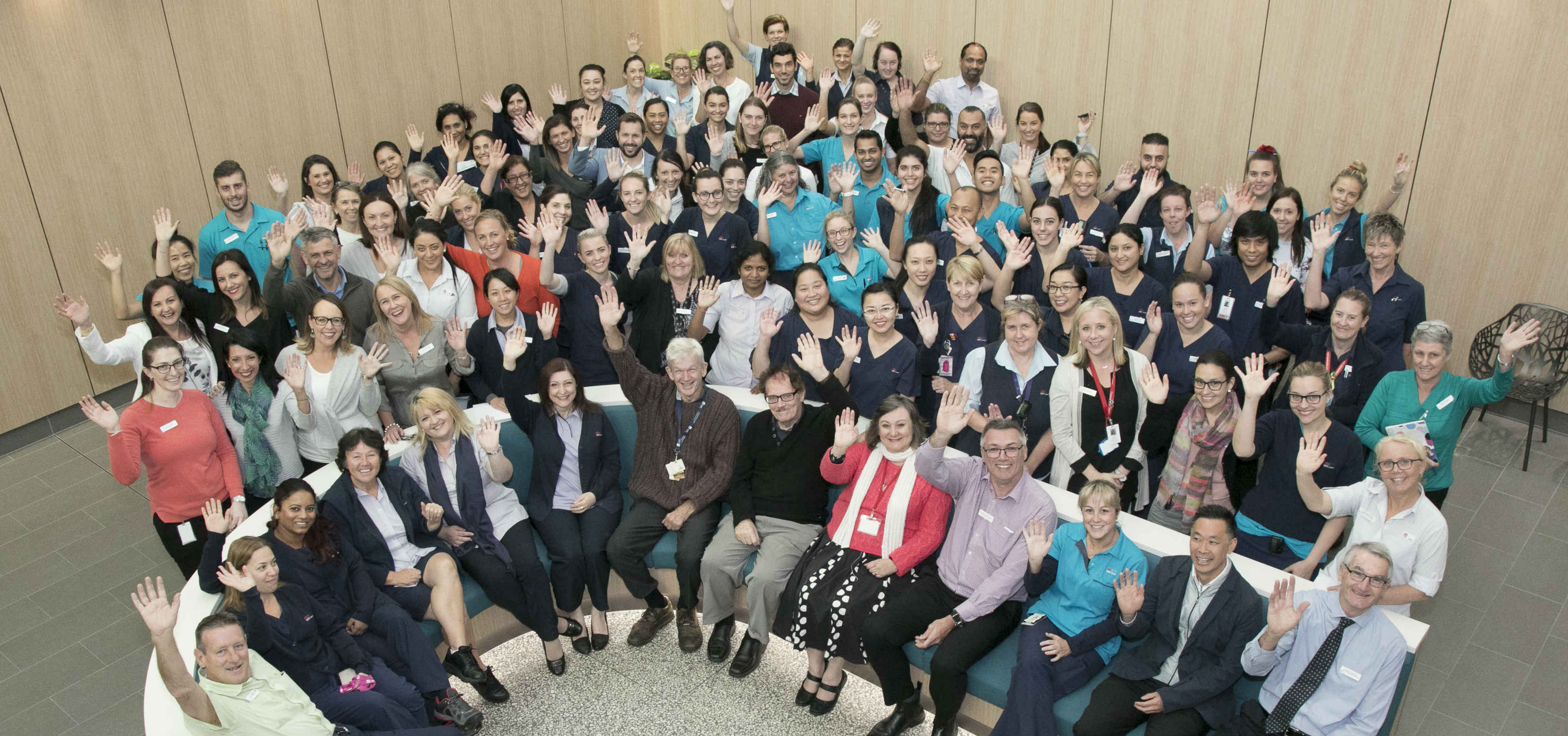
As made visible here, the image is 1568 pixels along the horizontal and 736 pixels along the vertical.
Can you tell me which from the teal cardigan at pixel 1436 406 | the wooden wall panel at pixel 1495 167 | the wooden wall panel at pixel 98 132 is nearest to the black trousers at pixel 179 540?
the wooden wall panel at pixel 98 132

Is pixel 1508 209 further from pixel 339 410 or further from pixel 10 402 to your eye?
pixel 10 402

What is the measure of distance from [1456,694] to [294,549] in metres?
Answer: 4.99

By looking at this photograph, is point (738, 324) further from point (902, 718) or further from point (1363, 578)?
point (1363, 578)

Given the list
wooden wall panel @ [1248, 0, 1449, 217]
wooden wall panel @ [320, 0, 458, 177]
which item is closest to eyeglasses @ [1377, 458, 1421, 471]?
wooden wall panel @ [1248, 0, 1449, 217]

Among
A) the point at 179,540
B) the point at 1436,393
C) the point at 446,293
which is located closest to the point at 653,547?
the point at 446,293

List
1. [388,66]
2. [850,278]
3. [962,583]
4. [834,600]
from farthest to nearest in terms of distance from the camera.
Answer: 1. [388,66]
2. [850,278]
3. [834,600]
4. [962,583]

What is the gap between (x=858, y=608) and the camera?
425 centimetres

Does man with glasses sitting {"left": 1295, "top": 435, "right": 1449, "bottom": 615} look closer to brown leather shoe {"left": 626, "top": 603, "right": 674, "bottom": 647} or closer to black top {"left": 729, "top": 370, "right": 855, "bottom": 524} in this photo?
black top {"left": 729, "top": 370, "right": 855, "bottom": 524}

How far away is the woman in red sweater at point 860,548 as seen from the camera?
4.30 m

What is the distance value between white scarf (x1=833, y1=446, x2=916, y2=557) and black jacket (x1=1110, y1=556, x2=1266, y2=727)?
3.42 feet

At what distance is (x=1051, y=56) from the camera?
8.61m

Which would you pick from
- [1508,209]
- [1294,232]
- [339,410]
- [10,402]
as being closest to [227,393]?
[339,410]

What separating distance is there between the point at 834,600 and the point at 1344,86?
556 centimetres

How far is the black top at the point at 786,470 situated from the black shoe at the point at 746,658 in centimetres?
58
